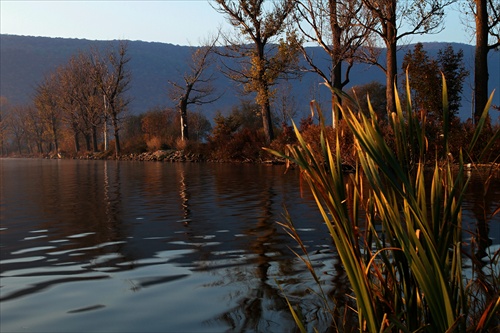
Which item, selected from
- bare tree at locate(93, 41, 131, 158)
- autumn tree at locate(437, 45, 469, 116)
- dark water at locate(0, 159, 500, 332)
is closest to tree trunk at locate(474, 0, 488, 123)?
autumn tree at locate(437, 45, 469, 116)

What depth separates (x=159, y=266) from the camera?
217 inches

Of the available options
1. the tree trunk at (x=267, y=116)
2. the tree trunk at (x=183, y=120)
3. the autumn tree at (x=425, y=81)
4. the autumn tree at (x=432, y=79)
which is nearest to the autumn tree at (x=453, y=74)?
the autumn tree at (x=432, y=79)

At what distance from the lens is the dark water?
3.79m

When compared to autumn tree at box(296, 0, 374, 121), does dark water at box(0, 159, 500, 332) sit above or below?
below

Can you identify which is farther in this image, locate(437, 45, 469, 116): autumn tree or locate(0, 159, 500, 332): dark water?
locate(437, 45, 469, 116): autumn tree

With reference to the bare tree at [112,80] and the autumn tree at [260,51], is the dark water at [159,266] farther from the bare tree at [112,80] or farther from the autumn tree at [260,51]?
the bare tree at [112,80]

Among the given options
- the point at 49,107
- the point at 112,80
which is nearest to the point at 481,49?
the point at 112,80

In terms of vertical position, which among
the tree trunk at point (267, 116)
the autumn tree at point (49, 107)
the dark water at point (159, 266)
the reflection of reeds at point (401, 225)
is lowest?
the dark water at point (159, 266)

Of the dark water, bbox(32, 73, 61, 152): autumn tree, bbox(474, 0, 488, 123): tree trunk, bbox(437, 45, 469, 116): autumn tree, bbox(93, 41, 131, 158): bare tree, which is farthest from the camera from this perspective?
bbox(32, 73, 61, 152): autumn tree

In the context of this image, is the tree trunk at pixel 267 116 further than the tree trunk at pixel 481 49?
Yes

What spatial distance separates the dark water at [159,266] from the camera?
379 cm

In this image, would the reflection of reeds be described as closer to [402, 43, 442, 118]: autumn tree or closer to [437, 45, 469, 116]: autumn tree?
[402, 43, 442, 118]: autumn tree

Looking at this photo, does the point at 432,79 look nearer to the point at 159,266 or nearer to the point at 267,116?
the point at 267,116

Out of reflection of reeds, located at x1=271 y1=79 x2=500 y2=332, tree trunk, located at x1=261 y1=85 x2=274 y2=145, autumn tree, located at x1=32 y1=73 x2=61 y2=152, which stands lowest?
reflection of reeds, located at x1=271 y1=79 x2=500 y2=332
